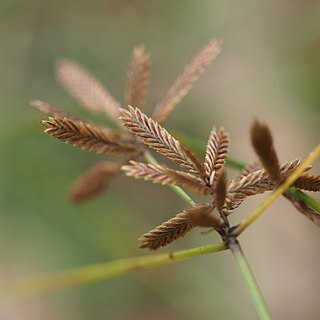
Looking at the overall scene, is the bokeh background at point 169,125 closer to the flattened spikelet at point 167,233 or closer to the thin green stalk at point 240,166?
the thin green stalk at point 240,166

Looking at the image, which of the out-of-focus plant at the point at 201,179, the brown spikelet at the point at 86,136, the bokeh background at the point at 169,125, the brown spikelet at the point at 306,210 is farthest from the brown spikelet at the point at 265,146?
the bokeh background at the point at 169,125

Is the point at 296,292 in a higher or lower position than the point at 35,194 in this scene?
lower

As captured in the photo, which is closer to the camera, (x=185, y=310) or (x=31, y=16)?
(x=185, y=310)

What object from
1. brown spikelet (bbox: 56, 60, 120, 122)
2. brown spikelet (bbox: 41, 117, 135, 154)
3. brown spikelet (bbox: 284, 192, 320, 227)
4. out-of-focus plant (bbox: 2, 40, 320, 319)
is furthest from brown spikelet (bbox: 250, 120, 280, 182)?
brown spikelet (bbox: 56, 60, 120, 122)

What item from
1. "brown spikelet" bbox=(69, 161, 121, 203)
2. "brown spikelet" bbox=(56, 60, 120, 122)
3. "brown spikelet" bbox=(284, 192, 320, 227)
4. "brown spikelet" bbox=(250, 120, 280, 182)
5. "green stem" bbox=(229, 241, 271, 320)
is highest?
"brown spikelet" bbox=(56, 60, 120, 122)

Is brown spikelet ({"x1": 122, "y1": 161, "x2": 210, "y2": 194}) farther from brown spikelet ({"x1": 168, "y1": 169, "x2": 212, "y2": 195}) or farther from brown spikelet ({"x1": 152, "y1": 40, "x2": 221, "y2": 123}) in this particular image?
brown spikelet ({"x1": 152, "y1": 40, "x2": 221, "y2": 123})

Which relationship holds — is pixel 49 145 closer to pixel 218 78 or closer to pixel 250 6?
pixel 218 78

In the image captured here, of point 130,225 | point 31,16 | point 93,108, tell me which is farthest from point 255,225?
point 93,108
